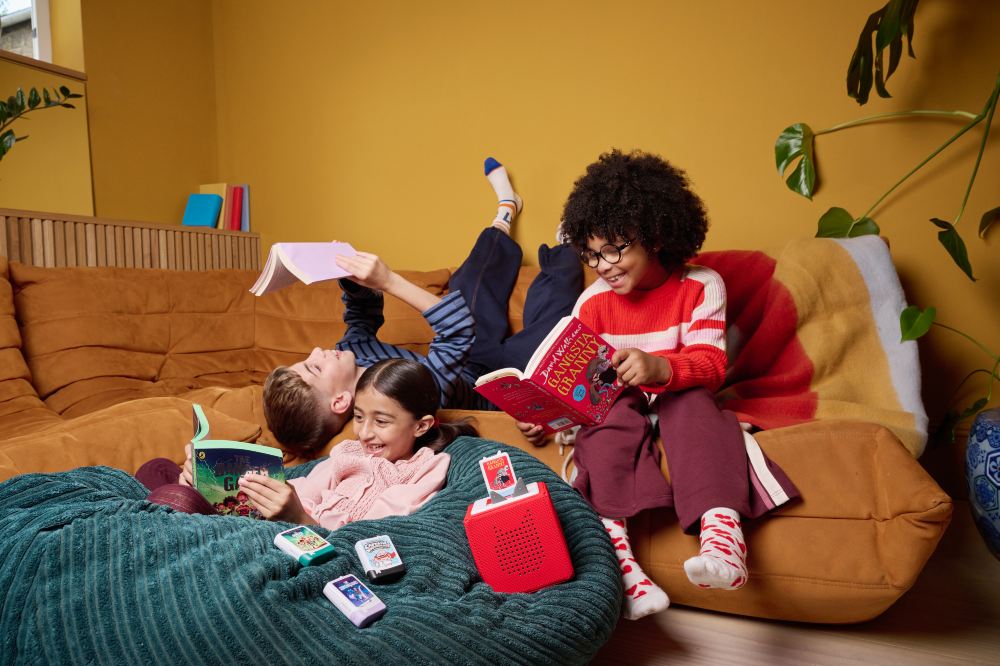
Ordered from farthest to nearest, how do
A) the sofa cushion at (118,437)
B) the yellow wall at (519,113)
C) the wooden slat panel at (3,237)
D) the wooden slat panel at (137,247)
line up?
the wooden slat panel at (137,247), the wooden slat panel at (3,237), the yellow wall at (519,113), the sofa cushion at (118,437)

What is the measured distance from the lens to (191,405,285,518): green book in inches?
47.7

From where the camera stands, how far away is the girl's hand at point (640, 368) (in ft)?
4.12

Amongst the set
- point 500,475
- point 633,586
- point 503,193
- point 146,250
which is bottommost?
point 633,586

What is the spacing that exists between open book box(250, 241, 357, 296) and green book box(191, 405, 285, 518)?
0.37 meters

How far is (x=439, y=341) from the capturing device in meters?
1.71

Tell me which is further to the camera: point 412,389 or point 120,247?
point 120,247

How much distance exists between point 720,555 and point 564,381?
0.40 meters

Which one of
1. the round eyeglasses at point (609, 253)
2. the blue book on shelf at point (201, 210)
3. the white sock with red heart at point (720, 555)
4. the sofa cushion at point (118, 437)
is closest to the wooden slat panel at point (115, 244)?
the blue book on shelf at point (201, 210)

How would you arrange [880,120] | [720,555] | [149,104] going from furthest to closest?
[149,104]
[880,120]
[720,555]

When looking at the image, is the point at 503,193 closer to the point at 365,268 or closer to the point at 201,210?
the point at 365,268

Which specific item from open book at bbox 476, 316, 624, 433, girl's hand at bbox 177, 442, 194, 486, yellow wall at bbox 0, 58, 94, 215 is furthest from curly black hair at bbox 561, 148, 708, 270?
yellow wall at bbox 0, 58, 94, 215

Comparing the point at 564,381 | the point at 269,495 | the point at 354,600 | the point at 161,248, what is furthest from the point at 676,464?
the point at 161,248

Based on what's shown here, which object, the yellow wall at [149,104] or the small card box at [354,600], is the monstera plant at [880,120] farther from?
the yellow wall at [149,104]

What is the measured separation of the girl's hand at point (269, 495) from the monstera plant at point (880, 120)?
1534mm
